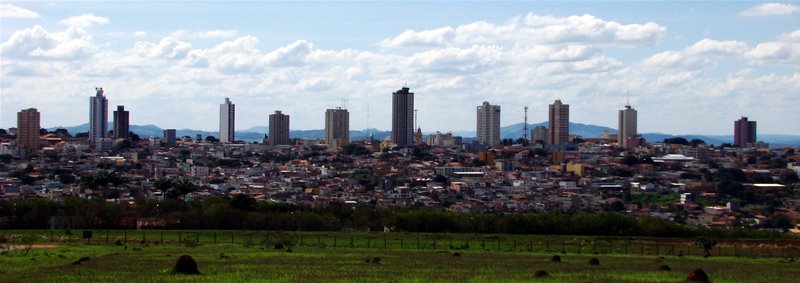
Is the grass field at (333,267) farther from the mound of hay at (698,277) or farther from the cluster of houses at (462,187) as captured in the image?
the cluster of houses at (462,187)

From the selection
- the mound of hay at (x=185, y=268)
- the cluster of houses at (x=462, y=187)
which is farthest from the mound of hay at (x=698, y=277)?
the cluster of houses at (x=462, y=187)

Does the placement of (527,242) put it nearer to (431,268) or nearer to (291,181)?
(431,268)

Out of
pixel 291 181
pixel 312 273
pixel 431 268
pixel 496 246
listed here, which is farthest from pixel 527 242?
pixel 291 181

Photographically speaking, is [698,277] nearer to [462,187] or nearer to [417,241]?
[417,241]

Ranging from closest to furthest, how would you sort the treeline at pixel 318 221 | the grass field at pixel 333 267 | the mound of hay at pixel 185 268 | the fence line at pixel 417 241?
the grass field at pixel 333 267
the mound of hay at pixel 185 268
the fence line at pixel 417 241
the treeline at pixel 318 221

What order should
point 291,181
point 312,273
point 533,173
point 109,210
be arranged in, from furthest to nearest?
1. point 533,173
2. point 291,181
3. point 109,210
4. point 312,273

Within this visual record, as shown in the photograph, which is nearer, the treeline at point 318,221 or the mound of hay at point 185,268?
the mound of hay at point 185,268
